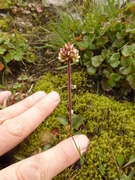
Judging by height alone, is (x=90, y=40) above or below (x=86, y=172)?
above

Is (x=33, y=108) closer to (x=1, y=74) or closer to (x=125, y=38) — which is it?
(x=1, y=74)

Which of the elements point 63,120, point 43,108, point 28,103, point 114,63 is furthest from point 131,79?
point 28,103

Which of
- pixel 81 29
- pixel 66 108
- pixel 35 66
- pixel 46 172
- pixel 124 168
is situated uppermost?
pixel 81 29

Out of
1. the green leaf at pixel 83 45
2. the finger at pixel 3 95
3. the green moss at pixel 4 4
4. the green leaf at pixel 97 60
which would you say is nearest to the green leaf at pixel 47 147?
the finger at pixel 3 95

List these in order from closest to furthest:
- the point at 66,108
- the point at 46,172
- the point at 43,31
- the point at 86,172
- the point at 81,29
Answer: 1. the point at 46,172
2. the point at 86,172
3. the point at 66,108
4. the point at 81,29
5. the point at 43,31

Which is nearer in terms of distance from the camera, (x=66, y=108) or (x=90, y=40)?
(x=66, y=108)

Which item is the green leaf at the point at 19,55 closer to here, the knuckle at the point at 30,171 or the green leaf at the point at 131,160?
the knuckle at the point at 30,171

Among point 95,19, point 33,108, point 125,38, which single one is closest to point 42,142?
point 33,108

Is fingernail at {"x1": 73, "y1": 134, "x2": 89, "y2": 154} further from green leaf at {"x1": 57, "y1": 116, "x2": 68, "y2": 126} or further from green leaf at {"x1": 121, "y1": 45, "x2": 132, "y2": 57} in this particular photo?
green leaf at {"x1": 121, "y1": 45, "x2": 132, "y2": 57}

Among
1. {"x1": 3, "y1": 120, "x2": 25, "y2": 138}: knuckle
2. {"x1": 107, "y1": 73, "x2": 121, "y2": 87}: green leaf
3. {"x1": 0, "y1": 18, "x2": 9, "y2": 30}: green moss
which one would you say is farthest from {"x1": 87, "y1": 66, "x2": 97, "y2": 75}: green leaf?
{"x1": 0, "y1": 18, "x2": 9, "y2": 30}: green moss
